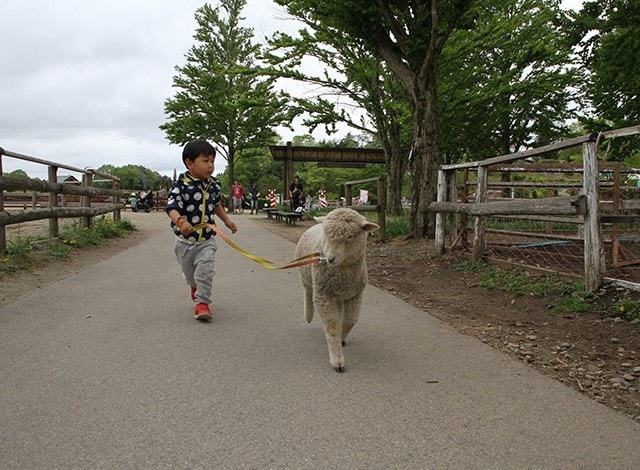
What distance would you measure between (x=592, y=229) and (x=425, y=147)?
20.4 feet

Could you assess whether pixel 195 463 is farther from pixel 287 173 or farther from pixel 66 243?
pixel 287 173

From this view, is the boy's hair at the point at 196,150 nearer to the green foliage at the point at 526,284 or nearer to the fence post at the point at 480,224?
the green foliage at the point at 526,284

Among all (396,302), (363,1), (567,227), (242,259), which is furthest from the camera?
(567,227)

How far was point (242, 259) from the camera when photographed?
32.1 feet

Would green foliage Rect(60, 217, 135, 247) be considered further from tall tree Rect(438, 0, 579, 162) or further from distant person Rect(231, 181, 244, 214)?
distant person Rect(231, 181, 244, 214)

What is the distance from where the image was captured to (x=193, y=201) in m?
5.32

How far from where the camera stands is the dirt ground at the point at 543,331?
369 centimetres

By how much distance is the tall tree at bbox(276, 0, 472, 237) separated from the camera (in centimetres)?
1072

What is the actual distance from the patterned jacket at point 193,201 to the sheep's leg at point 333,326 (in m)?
1.89

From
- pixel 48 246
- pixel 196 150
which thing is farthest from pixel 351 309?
pixel 48 246

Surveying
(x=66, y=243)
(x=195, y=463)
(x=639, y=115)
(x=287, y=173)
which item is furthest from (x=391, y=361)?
(x=287, y=173)

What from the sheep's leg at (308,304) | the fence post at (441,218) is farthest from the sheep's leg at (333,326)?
the fence post at (441,218)

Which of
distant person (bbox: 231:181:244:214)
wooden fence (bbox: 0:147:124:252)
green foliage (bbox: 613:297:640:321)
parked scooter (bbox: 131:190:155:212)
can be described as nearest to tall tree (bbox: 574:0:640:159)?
green foliage (bbox: 613:297:640:321)

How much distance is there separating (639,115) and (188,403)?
1585cm
